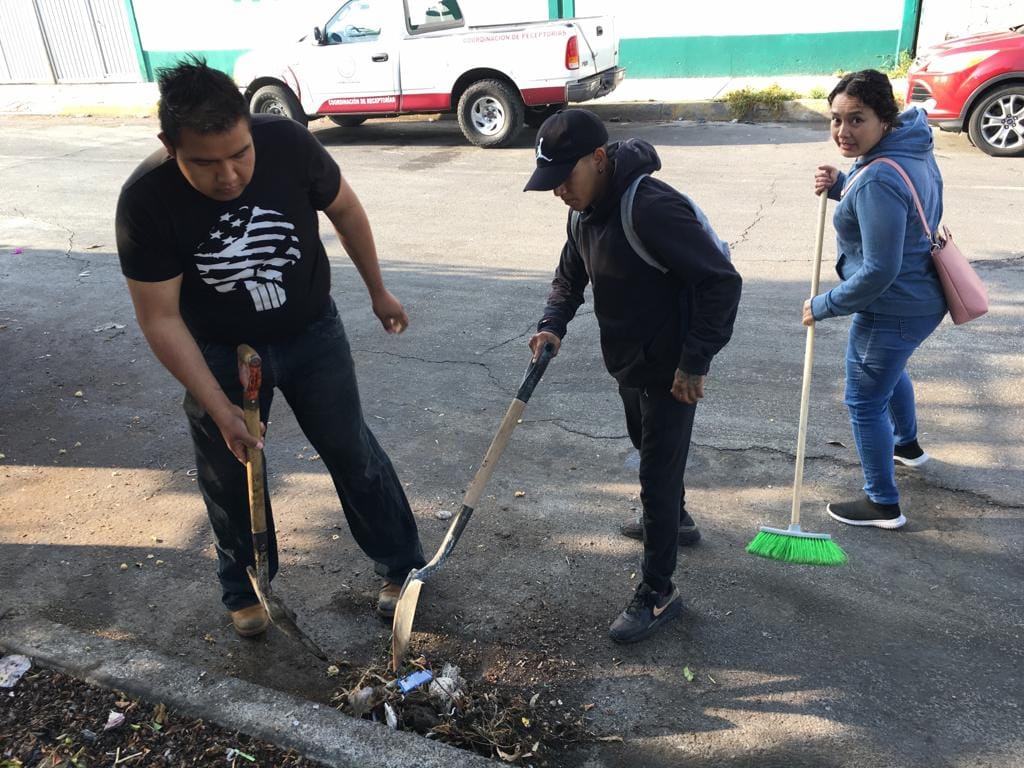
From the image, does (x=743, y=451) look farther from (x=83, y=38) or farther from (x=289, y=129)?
(x=83, y=38)

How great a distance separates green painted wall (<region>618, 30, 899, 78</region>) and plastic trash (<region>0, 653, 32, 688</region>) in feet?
46.0

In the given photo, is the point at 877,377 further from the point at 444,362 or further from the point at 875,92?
the point at 444,362

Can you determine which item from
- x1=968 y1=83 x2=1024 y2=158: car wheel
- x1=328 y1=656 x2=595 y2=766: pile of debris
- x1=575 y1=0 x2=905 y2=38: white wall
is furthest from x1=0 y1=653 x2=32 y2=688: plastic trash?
x1=575 y1=0 x2=905 y2=38: white wall

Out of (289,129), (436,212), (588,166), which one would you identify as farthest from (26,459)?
(436,212)

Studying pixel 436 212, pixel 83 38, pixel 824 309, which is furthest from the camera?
pixel 83 38

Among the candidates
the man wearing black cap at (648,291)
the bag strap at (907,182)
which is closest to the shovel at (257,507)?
the man wearing black cap at (648,291)

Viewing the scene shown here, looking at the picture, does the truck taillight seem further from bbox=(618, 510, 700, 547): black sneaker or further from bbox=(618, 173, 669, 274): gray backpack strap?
bbox=(618, 173, 669, 274): gray backpack strap

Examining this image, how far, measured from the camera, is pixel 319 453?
3.12 metres

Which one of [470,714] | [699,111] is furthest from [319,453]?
[699,111]

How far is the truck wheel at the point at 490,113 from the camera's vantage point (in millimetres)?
11641

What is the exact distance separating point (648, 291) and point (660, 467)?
608mm

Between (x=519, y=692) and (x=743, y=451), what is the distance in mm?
1932

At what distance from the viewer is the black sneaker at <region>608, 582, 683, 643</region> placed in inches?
123

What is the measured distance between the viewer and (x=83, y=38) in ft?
62.5
